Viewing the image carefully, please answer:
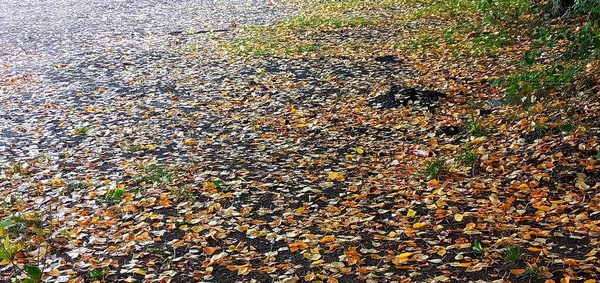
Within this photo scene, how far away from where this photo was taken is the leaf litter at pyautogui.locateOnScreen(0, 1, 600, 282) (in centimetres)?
414

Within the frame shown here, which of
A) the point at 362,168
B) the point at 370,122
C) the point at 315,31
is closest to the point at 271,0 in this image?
the point at 315,31

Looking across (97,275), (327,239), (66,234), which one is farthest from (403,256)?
(66,234)

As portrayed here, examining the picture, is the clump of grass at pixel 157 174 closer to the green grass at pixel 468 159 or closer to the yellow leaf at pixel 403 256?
the yellow leaf at pixel 403 256

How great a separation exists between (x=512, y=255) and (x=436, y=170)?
66.0 inches

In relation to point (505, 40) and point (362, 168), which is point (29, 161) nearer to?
point (362, 168)

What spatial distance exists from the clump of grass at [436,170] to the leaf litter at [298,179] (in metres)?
0.03

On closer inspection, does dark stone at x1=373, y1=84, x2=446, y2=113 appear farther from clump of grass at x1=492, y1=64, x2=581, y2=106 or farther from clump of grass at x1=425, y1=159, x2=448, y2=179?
clump of grass at x1=425, y1=159, x2=448, y2=179

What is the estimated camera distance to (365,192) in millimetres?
5273

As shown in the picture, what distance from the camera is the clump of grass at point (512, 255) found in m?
3.87

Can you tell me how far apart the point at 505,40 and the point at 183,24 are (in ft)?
29.4

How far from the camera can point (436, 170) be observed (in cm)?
546

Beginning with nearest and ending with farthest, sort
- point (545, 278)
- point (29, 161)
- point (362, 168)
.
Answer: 1. point (545, 278)
2. point (362, 168)
3. point (29, 161)

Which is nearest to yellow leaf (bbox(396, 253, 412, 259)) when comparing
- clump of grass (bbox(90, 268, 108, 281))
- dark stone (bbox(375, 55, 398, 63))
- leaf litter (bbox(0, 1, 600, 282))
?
leaf litter (bbox(0, 1, 600, 282))

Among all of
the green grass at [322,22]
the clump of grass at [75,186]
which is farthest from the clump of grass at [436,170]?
the green grass at [322,22]
